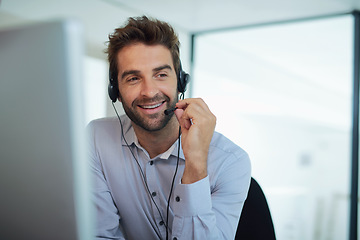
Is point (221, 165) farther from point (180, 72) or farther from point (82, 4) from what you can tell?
point (82, 4)

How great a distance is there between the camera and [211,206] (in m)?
1.12

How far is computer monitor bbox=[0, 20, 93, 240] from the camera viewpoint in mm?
394

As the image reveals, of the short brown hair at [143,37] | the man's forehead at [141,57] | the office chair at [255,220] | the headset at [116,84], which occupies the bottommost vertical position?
the office chair at [255,220]

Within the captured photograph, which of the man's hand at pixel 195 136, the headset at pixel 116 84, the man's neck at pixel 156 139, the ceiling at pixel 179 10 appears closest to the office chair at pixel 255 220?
the man's hand at pixel 195 136

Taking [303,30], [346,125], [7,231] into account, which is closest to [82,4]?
[303,30]

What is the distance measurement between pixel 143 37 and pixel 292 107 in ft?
8.74

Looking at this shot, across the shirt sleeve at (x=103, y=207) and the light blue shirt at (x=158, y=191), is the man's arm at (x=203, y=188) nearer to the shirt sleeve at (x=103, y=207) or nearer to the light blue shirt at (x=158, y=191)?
the light blue shirt at (x=158, y=191)

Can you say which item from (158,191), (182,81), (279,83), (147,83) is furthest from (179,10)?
(158,191)

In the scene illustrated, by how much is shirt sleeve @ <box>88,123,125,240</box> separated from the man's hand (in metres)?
0.28

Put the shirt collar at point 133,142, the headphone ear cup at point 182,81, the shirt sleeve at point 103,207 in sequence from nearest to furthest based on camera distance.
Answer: the shirt sleeve at point 103,207 → the shirt collar at point 133,142 → the headphone ear cup at point 182,81

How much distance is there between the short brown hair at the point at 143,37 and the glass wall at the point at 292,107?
90.8 inches

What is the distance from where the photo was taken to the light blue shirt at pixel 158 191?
3.60 ft

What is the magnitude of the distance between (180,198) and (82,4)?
2.32 m

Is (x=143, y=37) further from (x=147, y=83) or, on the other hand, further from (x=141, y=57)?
(x=147, y=83)
